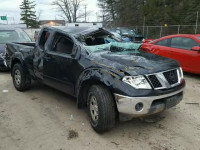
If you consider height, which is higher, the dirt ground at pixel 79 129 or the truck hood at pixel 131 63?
the truck hood at pixel 131 63

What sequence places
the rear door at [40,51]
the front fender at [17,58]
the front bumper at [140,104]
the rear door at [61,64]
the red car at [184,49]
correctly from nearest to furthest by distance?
the front bumper at [140,104] → the rear door at [61,64] → the rear door at [40,51] → the front fender at [17,58] → the red car at [184,49]

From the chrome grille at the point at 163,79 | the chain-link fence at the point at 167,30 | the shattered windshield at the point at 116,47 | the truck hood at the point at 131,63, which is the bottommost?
the chrome grille at the point at 163,79

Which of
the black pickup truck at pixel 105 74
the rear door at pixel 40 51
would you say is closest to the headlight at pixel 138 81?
the black pickup truck at pixel 105 74

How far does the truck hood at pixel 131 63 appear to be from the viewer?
3.15 m

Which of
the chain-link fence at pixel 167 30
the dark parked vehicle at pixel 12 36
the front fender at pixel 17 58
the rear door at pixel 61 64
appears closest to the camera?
the rear door at pixel 61 64

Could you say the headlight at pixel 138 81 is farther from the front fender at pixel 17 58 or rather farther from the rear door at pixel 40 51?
the front fender at pixel 17 58

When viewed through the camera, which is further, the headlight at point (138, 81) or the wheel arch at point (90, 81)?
the wheel arch at point (90, 81)

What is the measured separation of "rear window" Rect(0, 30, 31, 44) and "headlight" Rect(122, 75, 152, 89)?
22.1 feet

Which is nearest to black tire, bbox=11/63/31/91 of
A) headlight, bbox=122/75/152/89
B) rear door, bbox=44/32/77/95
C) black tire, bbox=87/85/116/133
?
rear door, bbox=44/32/77/95

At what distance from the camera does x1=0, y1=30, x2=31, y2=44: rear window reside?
8.72m

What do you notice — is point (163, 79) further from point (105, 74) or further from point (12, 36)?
point (12, 36)

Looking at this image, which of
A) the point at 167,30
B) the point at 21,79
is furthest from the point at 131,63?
the point at 167,30

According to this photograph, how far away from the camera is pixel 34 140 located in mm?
3334

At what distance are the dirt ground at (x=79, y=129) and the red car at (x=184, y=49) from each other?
1.93 m
